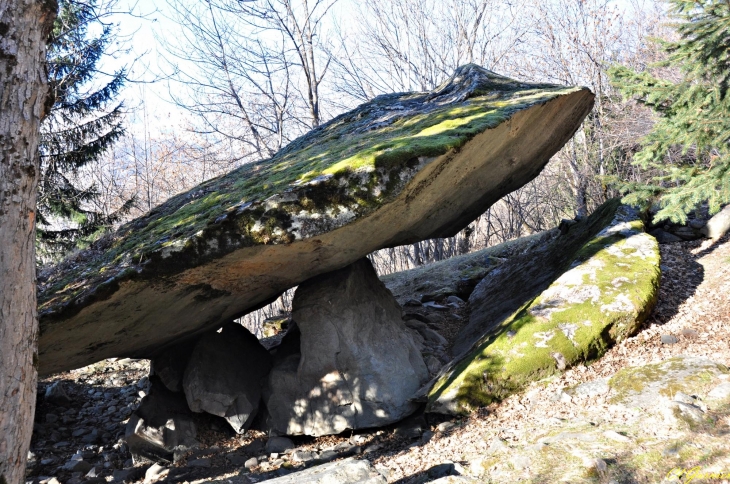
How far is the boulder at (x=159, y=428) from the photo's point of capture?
6000 mm

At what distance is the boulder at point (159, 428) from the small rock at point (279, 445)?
933mm

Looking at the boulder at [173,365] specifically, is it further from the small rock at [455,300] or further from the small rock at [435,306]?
the small rock at [455,300]

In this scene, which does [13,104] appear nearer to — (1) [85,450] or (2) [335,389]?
(2) [335,389]

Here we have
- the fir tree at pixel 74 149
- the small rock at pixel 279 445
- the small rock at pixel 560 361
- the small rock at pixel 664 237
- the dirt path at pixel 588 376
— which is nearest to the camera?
the dirt path at pixel 588 376

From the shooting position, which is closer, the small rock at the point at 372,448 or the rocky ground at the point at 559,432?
the rocky ground at the point at 559,432

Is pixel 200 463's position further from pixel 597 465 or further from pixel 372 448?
pixel 597 465

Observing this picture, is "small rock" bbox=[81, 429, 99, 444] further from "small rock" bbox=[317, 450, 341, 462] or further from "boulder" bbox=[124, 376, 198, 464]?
"small rock" bbox=[317, 450, 341, 462]

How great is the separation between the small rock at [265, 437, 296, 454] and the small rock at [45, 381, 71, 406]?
12.1 feet

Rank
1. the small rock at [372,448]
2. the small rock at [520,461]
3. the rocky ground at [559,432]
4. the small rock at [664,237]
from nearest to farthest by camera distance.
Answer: the rocky ground at [559,432]
the small rock at [520,461]
the small rock at [372,448]
the small rock at [664,237]

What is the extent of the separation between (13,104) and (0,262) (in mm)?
980

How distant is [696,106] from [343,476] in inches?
247

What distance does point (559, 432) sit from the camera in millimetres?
4168

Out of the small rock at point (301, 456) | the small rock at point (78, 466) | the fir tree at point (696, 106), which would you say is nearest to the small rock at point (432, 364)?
the small rock at point (301, 456)

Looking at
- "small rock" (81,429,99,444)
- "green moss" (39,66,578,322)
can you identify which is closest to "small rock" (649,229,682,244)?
"green moss" (39,66,578,322)
